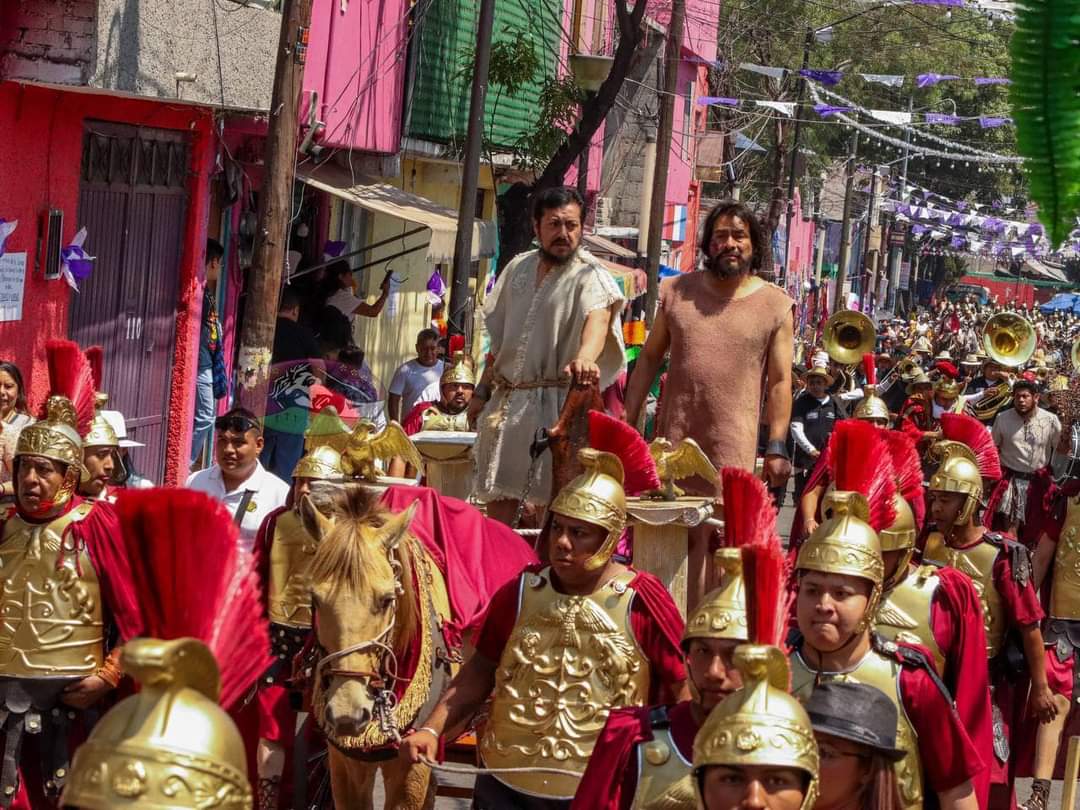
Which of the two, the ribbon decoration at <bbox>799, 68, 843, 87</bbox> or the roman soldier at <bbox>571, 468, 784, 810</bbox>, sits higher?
the ribbon decoration at <bbox>799, 68, 843, 87</bbox>

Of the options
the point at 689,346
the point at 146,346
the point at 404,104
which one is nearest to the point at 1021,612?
the point at 689,346

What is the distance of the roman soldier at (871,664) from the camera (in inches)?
184

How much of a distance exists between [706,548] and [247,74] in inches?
270

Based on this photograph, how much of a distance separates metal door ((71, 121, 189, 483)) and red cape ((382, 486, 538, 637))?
7.09m

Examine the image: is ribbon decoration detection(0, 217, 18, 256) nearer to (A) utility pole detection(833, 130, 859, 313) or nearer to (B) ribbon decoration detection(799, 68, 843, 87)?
(B) ribbon decoration detection(799, 68, 843, 87)

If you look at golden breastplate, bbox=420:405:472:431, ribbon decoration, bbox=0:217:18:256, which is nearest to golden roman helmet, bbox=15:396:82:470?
golden breastplate, bbox=420:405:472:431

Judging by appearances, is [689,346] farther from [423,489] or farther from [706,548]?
[423,489]

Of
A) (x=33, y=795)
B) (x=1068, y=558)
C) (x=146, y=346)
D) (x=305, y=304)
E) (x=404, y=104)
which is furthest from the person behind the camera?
→ (x=404, y=104)

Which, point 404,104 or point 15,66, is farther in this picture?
point 404,104

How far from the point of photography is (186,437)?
52.1ft

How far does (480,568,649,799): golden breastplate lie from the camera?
5492 millimetres

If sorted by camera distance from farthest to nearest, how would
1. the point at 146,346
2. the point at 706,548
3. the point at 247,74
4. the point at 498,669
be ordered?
the point at 146,346 < the point at 247,74 < the point at 706,548 < the point at 498,669

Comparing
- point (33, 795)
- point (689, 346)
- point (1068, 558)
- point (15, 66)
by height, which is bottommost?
point (33, 795)

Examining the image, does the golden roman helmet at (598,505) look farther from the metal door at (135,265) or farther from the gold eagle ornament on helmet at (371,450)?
the metal door at (135,265)
